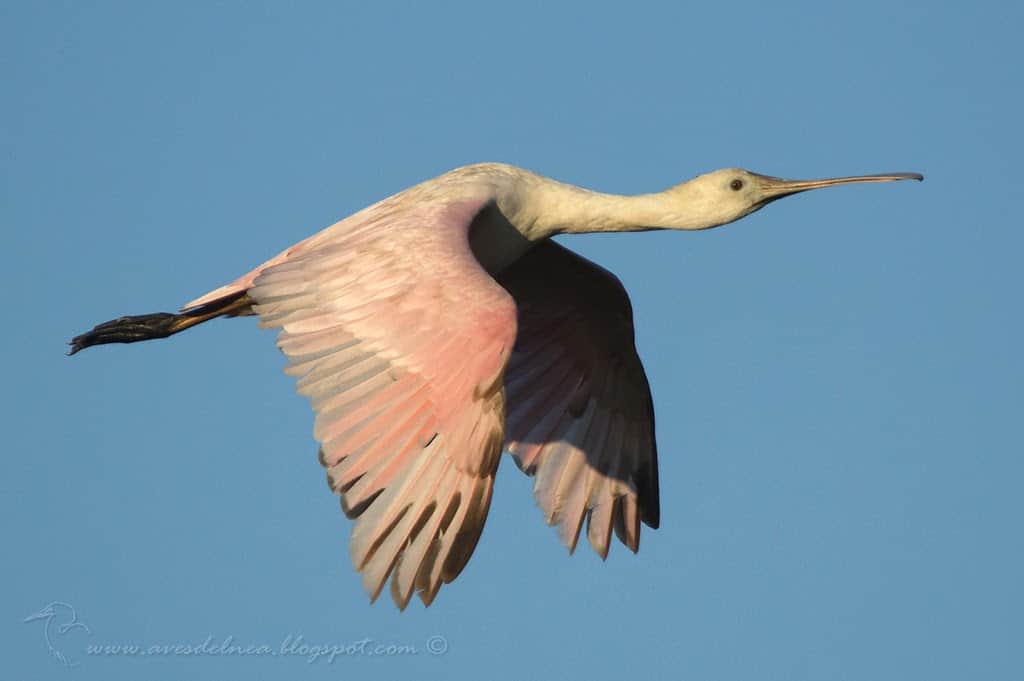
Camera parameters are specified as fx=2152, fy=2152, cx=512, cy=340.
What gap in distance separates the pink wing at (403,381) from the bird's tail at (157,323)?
1.47 m

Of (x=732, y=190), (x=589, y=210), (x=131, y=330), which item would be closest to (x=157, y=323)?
(x=131, y=330)

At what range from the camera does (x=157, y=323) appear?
1731 cm

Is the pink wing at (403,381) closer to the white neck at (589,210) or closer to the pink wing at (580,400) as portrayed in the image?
the white neck at (589,210)

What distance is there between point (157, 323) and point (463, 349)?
429cm

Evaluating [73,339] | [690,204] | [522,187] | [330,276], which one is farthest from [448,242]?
[73,339]

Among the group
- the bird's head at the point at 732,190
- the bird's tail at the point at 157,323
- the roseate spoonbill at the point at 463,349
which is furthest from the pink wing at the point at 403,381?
the bird's head at the point at 732,190

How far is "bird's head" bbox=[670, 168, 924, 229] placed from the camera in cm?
1745

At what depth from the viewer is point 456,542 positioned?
13250mm

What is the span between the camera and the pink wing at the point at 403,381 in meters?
13.2

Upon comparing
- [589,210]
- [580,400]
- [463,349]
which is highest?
[589,210]

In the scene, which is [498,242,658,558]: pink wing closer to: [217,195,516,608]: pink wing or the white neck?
the white neck

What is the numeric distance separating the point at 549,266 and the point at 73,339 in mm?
4023

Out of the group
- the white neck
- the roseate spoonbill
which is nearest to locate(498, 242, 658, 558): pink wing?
the roseate spoonbill

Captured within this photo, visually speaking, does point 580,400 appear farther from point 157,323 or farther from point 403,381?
point 403,381
